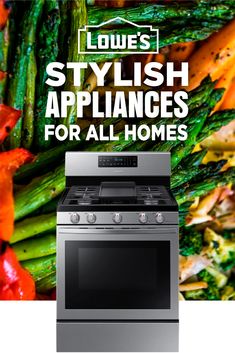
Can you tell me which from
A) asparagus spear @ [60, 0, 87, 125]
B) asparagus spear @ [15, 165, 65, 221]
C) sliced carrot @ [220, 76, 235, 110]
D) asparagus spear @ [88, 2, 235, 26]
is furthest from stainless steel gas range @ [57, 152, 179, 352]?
asparagus spear @ [88, 2, 235, 26]

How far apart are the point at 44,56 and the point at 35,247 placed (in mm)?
1224

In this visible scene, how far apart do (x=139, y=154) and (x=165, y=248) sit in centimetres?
84

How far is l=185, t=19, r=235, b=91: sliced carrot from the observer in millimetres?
4297

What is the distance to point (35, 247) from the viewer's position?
13.9 feet

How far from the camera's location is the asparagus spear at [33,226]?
167 inches

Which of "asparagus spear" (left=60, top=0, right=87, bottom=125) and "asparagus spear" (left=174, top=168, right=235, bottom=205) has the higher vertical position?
"asparagus spear" (left=60, top=0, right=87, bottom=125)

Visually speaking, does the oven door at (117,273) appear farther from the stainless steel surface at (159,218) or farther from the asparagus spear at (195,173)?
the asparagus spear at (195,173)

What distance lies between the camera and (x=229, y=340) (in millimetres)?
3594

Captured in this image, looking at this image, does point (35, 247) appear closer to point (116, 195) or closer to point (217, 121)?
point (116, 195)

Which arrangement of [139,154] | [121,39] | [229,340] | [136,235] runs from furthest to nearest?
[121,39] < [139,154] < [229,340] < [136,235]

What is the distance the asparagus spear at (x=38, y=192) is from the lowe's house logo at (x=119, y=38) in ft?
2.67

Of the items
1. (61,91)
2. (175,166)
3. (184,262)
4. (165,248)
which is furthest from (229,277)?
(61,91)

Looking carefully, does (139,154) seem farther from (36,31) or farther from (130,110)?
(36,31)

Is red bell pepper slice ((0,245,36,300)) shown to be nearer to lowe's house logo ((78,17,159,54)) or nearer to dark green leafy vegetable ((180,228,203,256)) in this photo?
dark green leafy vegetable ((180,228,203,256))
